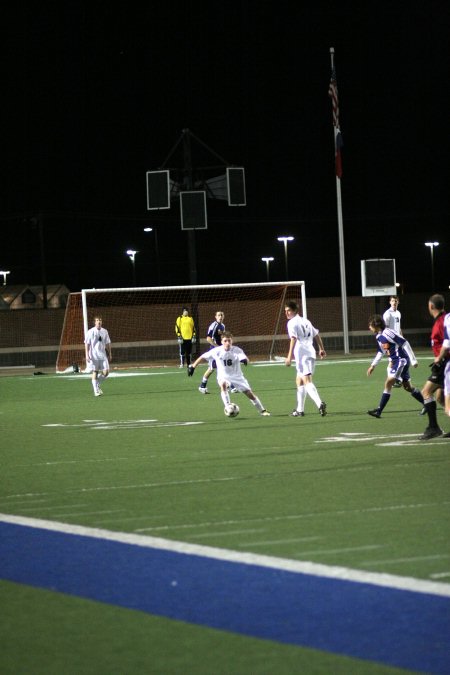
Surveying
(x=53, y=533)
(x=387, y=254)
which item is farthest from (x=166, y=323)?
(x=387, y=254)

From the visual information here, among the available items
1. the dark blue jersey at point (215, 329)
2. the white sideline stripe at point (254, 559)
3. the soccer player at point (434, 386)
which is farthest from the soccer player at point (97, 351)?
the white sideline stripe at point (254, 559)

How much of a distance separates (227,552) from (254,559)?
13.0 inches

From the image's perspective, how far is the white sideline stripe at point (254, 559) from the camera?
636 cm

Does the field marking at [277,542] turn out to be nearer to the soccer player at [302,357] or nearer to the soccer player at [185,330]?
the soccer player at [302,357]

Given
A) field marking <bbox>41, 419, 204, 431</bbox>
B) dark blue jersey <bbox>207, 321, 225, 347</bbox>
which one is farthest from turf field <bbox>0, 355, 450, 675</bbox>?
dark blue jersey <bbox>207, 321, 225, 347</bbox>

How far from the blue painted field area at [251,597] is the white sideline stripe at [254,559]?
0.07 metres

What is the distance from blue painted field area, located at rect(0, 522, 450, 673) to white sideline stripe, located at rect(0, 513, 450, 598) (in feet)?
0.23

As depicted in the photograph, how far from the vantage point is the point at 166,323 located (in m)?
48.7

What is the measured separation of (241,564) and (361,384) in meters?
20.7

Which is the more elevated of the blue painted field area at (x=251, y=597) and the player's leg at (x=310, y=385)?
the player's leg at (x=310, y=385)

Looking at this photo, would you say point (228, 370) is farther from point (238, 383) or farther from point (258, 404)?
point (258, 404)

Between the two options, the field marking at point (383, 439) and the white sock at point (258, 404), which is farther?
the white sock at point (258, 404)

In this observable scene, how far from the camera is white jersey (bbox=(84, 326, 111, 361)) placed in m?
26.1

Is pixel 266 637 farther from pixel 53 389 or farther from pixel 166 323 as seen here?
pixel 166 323
